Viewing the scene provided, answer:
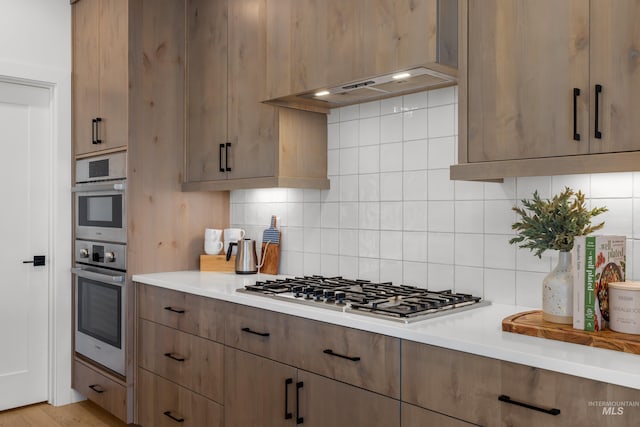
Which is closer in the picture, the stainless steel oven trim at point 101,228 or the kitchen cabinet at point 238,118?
the kitchen cabinet at point 238,118

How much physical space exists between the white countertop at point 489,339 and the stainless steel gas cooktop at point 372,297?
35 mm

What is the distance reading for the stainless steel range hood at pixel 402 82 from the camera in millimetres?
2016

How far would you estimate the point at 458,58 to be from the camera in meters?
1.94

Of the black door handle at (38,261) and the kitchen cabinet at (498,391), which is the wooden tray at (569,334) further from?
the black door handle at (38,261)

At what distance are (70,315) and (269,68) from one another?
2196 millimetres

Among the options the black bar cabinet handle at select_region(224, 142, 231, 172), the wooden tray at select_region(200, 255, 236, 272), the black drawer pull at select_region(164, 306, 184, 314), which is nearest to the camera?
the black drawer pull at select_region(164, 306, 184, 314)

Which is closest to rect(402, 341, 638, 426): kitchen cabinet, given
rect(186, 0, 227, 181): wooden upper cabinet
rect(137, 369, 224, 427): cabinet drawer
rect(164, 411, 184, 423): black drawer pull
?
rect(137, 369, 224, 427): cabinet drawer

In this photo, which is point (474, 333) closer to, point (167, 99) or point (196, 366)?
point (196, 366)

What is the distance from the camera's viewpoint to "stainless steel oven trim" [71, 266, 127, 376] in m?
3.12

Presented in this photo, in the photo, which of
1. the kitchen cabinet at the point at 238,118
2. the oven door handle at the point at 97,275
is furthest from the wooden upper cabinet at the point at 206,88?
the oven door handle at the point at 97,275

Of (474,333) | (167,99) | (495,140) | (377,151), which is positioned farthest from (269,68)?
(474,333)

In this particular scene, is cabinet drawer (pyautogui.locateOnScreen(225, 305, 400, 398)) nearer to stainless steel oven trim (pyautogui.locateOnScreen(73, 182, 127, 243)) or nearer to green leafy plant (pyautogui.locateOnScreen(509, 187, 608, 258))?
green leafy plant (pyautogui.locateOnScreen(509, 187, 608, 258))

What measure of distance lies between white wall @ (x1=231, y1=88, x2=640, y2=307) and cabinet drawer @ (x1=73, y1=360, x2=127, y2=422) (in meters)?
1.18

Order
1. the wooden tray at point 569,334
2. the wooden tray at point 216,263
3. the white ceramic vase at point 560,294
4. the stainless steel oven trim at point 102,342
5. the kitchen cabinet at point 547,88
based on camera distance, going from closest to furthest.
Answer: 1. the wooden tray at point 569,334
2. the kitchen cabinet at point 547,88
3. the white ceramic vase at point 560,294
4. the stainless steel oven trim at point 102,342
5. the wooden tray at point 216,263
